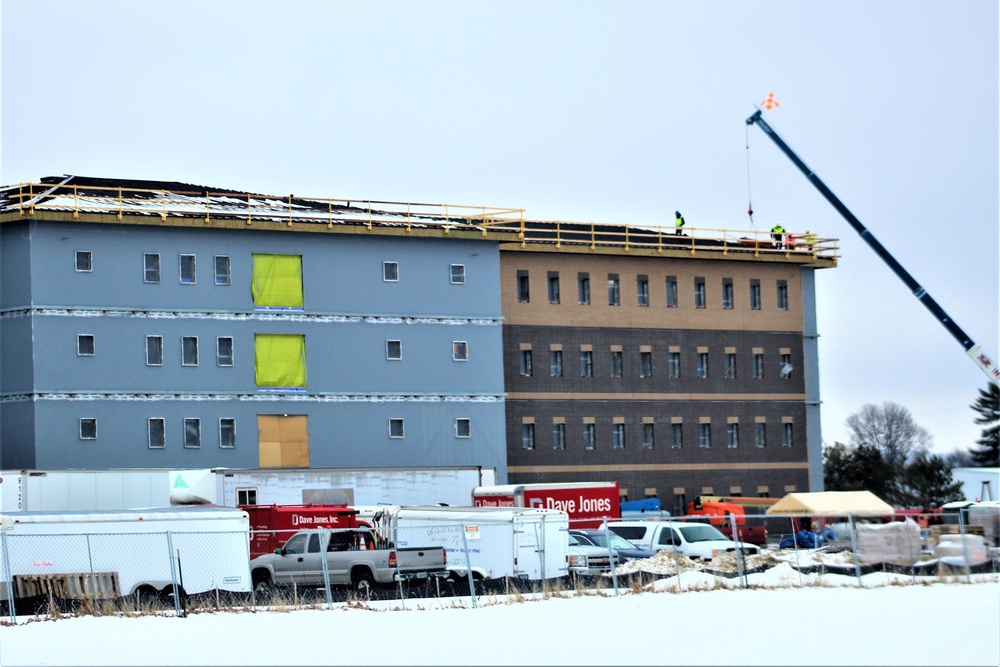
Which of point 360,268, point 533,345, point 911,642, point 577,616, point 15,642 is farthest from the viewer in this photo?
point 533,345

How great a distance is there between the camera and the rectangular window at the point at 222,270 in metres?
58.1

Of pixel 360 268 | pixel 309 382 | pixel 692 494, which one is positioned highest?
pixel 360 268

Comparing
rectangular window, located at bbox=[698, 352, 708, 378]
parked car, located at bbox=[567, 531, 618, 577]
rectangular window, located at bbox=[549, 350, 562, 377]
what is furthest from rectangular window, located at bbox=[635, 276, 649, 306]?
parked car, located at bbox=[567, 531, 618, 577]

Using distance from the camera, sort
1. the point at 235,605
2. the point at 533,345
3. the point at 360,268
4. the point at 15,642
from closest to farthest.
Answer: the point at 15,642
the point at 235,605
the point at 360,268
the point at 533,345

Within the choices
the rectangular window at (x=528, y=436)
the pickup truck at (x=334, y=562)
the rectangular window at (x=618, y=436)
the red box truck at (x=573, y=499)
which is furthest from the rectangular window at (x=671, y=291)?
the pickup truck at (x=334, y=562)

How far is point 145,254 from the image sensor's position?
56656 millimetres

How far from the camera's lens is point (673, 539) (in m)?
42.0

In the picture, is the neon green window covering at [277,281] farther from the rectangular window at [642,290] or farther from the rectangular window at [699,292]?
the rectangular window at [699,292]

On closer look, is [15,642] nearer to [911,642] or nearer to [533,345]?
[911,642]

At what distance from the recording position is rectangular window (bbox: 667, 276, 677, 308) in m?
68.1

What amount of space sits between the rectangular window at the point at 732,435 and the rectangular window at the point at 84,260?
1215 inches

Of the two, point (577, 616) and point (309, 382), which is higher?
point (309, 382)

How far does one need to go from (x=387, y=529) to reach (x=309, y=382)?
2234 centimetres

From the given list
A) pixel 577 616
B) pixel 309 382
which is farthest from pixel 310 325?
pixel 577 616
